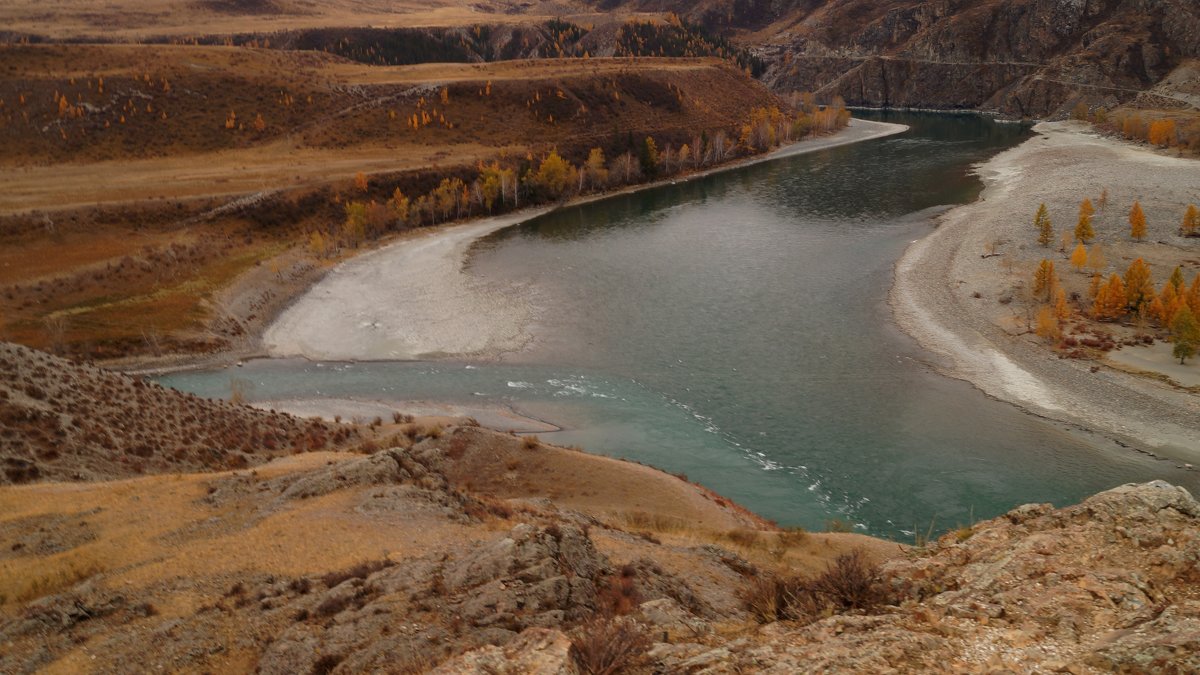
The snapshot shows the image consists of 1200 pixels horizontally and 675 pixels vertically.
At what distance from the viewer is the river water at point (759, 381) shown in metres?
36.7

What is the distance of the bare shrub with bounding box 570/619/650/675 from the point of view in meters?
12.2

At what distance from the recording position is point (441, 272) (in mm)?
73438

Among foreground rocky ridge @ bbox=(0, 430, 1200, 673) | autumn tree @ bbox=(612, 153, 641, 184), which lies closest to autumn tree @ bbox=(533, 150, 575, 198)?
autumn tree @ bbox=(612, 153, 641, 184)

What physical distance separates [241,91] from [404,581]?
378 feet

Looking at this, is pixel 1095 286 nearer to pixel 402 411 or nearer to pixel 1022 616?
pixel 402 411

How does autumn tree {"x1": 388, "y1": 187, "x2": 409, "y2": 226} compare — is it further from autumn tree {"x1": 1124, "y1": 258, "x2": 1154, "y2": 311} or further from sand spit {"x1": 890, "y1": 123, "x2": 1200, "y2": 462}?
autumn tree {"x1": 1124, "y1": 258, "x2": 1154, "y2": 311}

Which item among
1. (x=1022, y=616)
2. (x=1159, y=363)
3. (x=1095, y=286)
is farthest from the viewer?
(x=1095, y=286)

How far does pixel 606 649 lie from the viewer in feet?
40.5

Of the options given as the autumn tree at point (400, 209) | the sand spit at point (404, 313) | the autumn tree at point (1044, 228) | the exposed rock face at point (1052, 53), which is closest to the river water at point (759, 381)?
the sand spit at point (404, 313)

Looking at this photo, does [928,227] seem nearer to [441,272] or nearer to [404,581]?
[441,272]

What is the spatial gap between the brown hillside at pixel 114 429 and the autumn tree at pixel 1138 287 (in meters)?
51.8

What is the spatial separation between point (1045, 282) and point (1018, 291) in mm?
2242

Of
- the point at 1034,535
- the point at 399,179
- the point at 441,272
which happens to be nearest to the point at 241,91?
the point at 399,179

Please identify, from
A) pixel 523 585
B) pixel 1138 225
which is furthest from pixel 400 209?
pixel 523 585
